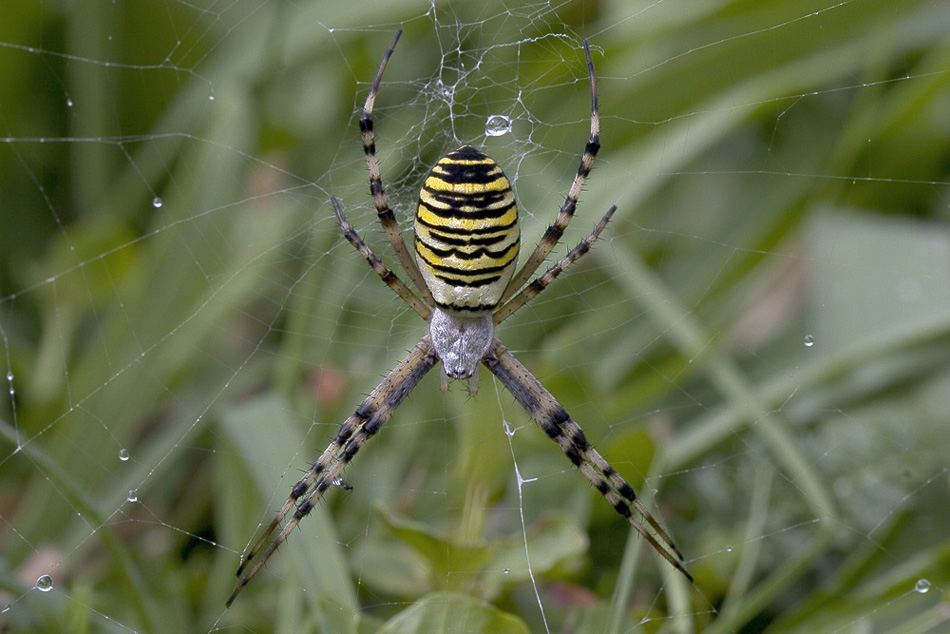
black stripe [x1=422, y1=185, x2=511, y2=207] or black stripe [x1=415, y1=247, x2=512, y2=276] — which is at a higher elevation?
black stripe [x1=422, y1=185, x2=511, y2=207]

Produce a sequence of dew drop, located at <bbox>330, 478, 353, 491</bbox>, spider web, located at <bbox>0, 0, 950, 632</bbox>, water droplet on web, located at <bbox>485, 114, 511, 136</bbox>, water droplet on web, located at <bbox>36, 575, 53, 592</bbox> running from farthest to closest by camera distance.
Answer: water droplet on web, located at <bbox>485, 114, 511, 136</bbox>
dew drop, located at <bbox>330, 478, 353, 491</bbox>
spider web, located at <bbox>0, 0, 950, 632</bbox>
water droplet on web, located at <bbox>36, 575, 53, 592</bbox>


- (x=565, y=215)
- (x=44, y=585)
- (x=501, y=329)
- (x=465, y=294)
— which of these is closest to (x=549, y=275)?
(x=565, y=215)

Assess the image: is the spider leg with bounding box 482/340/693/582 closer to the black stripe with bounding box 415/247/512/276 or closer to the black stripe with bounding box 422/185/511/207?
the black stripe with bounding box 415/247/512/276

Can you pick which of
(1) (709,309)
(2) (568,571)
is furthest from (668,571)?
(1) (709,309)

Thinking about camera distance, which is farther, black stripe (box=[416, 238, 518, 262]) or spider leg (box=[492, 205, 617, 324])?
spider leg (box=[492, 205, 617, 324])

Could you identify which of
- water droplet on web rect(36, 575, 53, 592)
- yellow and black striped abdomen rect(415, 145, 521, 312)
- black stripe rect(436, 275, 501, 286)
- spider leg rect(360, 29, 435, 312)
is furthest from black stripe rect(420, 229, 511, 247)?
water droplet on web rect(36, 575, 53, 592)

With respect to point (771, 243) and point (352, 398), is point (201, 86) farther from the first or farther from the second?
point (771, 243)

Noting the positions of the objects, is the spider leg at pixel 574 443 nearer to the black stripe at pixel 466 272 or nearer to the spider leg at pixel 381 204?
the spider leg at pixel 381 204

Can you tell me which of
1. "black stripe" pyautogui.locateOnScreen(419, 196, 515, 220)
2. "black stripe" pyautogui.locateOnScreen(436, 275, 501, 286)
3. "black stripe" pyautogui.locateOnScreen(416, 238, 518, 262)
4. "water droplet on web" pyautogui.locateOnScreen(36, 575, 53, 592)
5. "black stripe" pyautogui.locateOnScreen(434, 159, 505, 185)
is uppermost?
"black stripe" pyautogui.locateOnScreen(434, 159, 505, 185)
